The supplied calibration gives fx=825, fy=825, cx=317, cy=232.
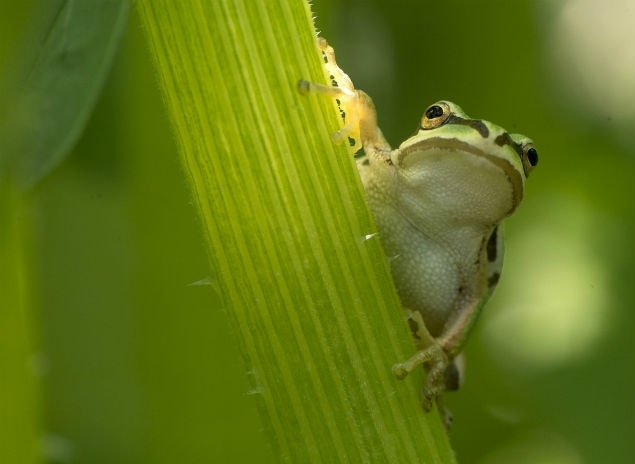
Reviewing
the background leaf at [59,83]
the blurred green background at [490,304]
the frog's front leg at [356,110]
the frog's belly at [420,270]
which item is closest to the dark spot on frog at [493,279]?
the frog's belly at [420,270]

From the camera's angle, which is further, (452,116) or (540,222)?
(540,222)

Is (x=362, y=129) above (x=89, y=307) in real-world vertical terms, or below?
above

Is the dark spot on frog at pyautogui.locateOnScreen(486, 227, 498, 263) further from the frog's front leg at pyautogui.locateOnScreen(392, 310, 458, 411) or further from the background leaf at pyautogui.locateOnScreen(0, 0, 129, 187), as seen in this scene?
the background leaf at pyautogui.locateOnScreen(0, 0, 129, 187)

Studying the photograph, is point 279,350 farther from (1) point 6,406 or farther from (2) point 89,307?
(2) point 89,307

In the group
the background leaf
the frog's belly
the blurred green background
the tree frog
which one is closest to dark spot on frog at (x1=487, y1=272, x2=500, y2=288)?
the tree frog

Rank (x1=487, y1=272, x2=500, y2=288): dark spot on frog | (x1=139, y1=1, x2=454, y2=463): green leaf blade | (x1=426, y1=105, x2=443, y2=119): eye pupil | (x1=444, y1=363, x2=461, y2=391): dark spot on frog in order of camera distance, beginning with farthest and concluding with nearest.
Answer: (x1=444, y1=363, x2=461, y2=391): dark spot on frog → (x1=487, y1=272, x2=500, y2=288): dark spot on frog → (x1=426, y1=105, x2=443, y2=119): eye pupil → (x1=139, y1=1, x2=454, y2=463): green leaf blade

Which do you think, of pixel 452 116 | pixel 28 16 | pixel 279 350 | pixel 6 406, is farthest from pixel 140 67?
pixel 279 350

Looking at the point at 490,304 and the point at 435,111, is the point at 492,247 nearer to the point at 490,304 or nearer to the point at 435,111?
the point at 435,111

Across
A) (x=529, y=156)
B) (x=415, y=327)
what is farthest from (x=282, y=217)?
(x=529, y=156)
